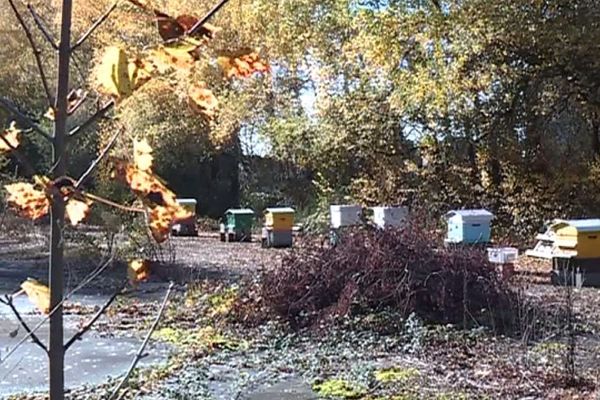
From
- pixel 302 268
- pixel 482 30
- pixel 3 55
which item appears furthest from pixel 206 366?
pixel 3 55

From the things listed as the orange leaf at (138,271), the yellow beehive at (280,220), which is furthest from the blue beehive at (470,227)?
the orange leaf at (138,271)

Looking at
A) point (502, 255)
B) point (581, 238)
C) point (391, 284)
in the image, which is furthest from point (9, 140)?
point (581, 238)

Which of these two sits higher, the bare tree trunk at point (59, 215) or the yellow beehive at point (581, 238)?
the bare tree trunk at point (59, 215)

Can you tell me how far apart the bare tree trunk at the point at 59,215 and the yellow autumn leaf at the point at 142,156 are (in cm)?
11

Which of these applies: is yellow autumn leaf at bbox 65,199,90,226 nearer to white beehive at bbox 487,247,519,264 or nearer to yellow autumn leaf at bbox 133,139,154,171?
yellow autumn leaf at bbox 133,139,154,171

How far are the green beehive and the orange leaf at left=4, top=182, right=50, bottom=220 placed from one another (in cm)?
1490

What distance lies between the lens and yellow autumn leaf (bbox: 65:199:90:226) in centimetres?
105

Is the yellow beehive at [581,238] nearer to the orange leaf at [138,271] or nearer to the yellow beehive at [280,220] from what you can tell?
the yellow beehive at [280,220]

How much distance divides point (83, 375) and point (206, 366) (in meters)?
0.87

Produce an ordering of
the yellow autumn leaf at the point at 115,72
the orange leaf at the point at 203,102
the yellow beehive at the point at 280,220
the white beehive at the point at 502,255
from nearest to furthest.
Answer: the yellow autumn leaf at the point at 115,72 < the orange leaf at the point at 203,102 < the white beehive at the point at 502,255 < the yellow beehive at the point at 280,220

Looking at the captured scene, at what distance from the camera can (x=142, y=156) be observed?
3.21ft

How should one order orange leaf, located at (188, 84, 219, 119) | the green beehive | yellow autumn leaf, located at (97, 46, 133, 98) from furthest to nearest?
the green beehive < orange leaf, located at (188, 84, 219, 119) < yellow autumn leaf, located at (97, 46, 133, 98)

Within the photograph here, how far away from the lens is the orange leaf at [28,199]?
101cm

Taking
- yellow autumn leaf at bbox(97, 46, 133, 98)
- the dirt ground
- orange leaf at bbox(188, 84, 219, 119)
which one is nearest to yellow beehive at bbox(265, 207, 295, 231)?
the dirt ground
